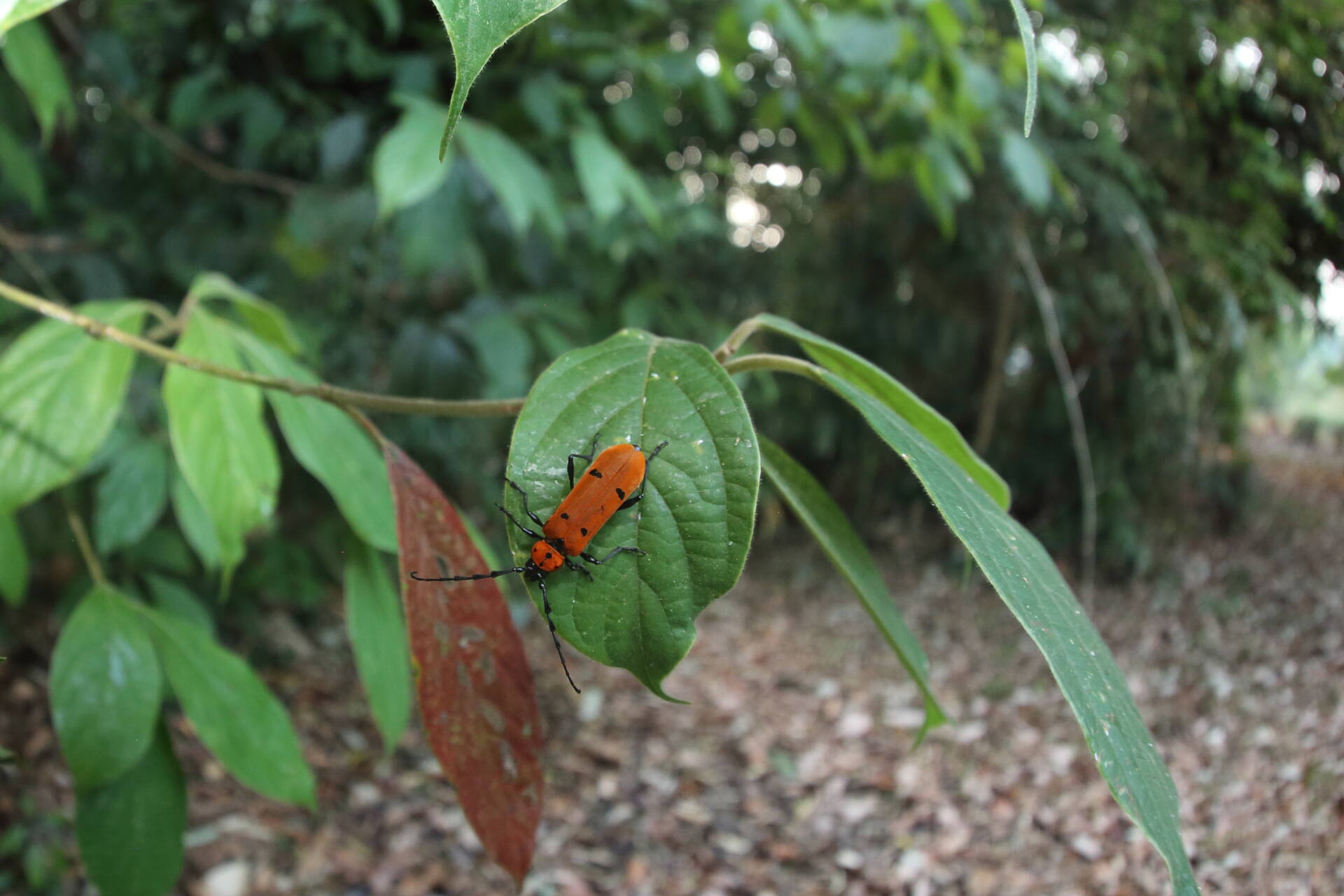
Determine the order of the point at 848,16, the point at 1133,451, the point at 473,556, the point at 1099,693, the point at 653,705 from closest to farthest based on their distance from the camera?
the point at 1099,693
the point at 473,556
the point at 848,16
the point at 1133,451
the point at 653,705

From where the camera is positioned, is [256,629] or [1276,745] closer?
[1276,745]

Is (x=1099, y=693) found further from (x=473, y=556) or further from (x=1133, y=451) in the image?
(x=1133, y=451)

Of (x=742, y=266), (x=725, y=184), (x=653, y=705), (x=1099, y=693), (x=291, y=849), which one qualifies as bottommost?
(x=653, y=705)

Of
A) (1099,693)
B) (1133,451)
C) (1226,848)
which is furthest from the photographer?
(1133,451)

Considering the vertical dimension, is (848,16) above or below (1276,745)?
above

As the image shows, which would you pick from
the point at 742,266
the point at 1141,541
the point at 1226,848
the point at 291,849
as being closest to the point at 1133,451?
the point at 1141,541

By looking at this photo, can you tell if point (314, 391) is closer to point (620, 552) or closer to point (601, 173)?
point (620, 552)

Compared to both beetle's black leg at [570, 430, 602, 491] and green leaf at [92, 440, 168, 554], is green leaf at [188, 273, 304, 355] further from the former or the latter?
beetle's black leg at [570, 430, 602, 491]

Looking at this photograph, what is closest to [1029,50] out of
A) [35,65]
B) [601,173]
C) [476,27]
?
[476,27]
